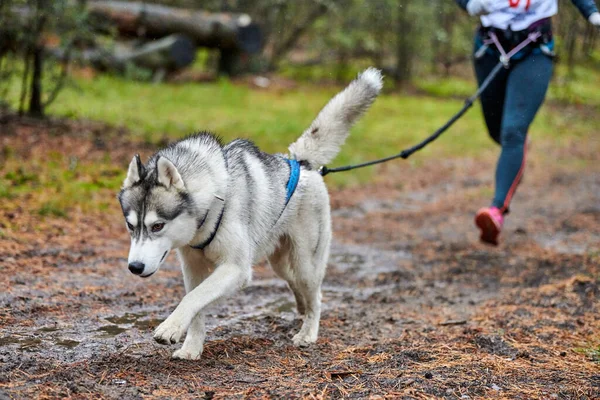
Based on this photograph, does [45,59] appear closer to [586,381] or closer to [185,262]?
[185,262]

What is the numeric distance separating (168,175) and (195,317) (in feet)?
2.67

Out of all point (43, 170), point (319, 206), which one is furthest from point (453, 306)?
point (43, 170)

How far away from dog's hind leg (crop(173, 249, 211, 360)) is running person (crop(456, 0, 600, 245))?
8.78ft

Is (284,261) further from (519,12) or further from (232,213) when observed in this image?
(519,12)

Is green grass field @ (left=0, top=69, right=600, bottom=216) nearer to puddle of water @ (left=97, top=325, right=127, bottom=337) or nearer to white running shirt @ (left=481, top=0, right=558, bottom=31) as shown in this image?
puddle of water @ (left=97, top=325, right=127, bottom=337)

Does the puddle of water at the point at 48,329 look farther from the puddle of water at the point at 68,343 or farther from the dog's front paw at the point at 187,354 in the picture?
the dog's front paw at the point at 187,354

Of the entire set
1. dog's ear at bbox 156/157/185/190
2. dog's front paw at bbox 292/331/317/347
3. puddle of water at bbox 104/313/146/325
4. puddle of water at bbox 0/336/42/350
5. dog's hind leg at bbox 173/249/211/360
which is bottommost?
puddle of water at bbox 104/313/146/325

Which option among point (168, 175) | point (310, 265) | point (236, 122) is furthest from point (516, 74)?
point (236, 122)

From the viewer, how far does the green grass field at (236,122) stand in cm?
754

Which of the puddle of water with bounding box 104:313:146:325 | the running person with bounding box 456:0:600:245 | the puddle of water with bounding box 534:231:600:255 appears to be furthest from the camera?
the puddle of water with bounding box 534:231:600:255

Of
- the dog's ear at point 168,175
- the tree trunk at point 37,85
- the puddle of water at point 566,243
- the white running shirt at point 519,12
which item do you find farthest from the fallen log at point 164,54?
the dog's ear at point 168,175

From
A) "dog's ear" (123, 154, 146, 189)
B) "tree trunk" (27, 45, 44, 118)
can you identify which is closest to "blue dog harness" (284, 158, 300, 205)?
"dog's ear" (123, 154, 146, 189)

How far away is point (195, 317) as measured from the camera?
3.65 meters

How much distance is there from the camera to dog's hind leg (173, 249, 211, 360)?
3.64 m
